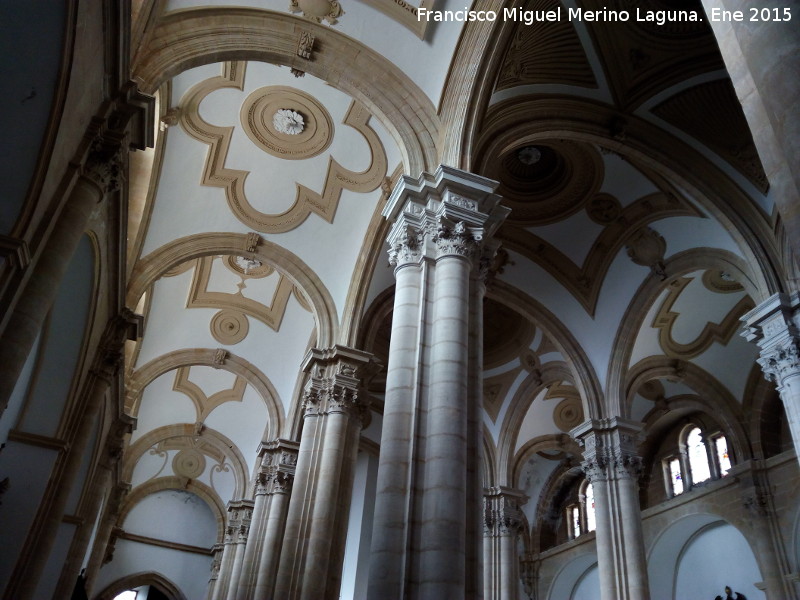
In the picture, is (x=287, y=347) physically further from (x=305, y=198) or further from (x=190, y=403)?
(x=190, y=403)

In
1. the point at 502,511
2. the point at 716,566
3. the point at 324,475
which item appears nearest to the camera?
the point at 324,475

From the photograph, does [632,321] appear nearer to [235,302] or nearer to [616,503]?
[616,503]

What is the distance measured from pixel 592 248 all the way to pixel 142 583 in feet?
70.9

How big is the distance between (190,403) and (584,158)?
1489 centimetres

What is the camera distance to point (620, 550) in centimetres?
1177

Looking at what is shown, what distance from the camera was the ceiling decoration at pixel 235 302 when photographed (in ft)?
52.6

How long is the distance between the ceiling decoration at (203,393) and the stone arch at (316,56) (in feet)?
42.3

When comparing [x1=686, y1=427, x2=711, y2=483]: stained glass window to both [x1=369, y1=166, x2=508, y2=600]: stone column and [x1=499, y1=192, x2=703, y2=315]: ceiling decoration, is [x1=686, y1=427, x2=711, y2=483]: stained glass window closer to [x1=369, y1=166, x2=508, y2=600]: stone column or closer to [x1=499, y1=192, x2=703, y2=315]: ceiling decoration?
[x1=499, y1=192, x2=703, y2=315]: ceiling decoration

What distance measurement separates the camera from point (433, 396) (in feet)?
22.5

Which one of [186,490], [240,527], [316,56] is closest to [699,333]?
[316,56]

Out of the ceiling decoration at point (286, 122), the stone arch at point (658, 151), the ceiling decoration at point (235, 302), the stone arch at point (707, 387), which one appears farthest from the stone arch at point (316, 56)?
the stone arch at point (707, 387)

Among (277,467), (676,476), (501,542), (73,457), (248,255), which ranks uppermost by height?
(248,255)

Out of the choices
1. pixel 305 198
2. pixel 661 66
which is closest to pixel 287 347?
pixel 305 198

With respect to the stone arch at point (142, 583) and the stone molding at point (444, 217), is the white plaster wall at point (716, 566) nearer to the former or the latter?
the stone molding at point (444, 217)
